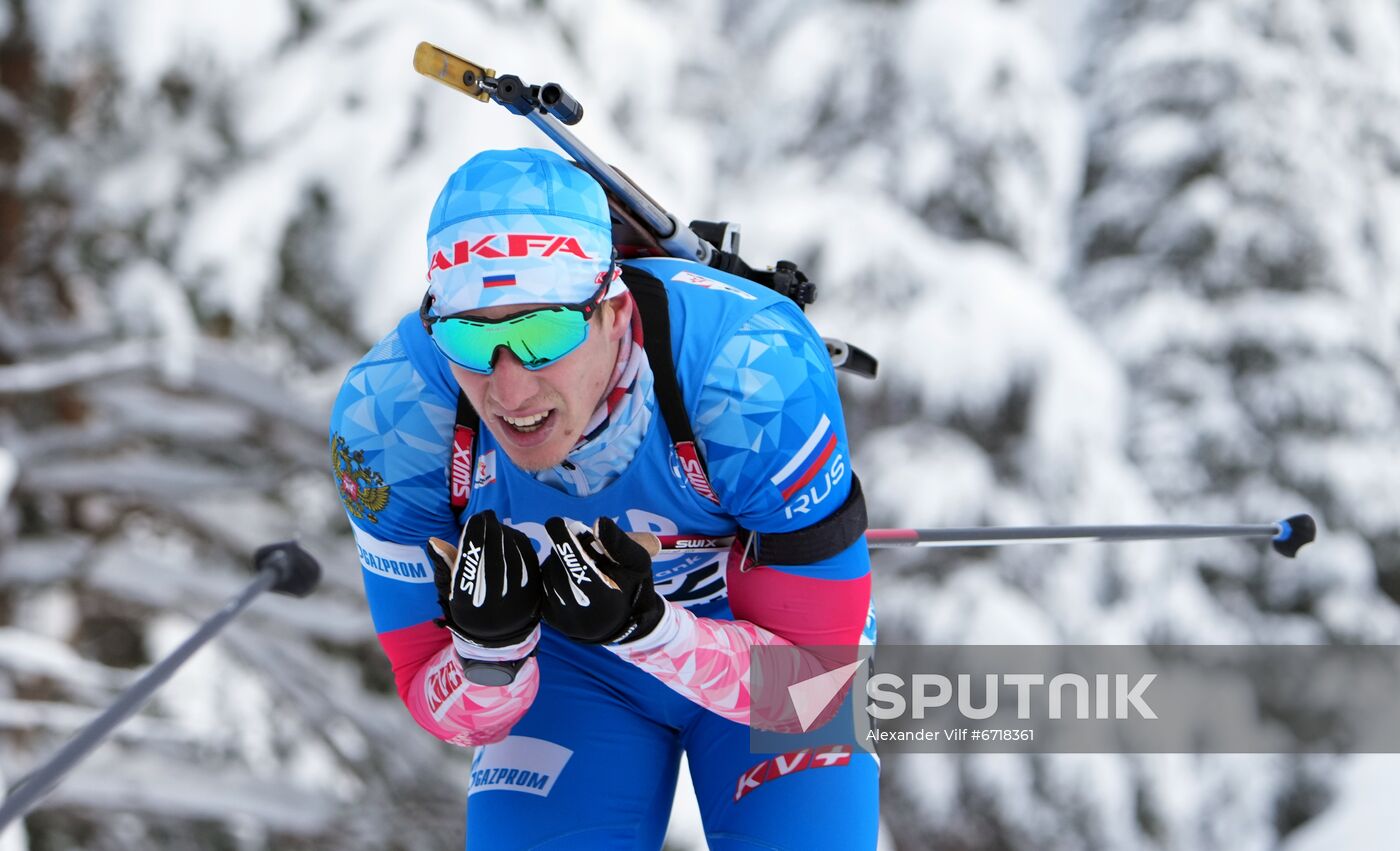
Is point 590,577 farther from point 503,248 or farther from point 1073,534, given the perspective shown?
point 1073,534

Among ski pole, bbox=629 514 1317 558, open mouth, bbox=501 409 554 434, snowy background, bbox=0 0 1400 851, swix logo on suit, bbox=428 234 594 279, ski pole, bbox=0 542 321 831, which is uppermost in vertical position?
snowy background, bbox=0 0 1400 851

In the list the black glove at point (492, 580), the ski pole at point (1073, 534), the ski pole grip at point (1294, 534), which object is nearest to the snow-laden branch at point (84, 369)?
the ski pole at point (1073, 534)

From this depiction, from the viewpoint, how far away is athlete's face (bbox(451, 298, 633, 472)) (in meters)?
2.10

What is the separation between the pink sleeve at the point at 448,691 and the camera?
2307 millimetres

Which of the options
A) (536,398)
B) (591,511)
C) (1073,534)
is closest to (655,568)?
(591,511)

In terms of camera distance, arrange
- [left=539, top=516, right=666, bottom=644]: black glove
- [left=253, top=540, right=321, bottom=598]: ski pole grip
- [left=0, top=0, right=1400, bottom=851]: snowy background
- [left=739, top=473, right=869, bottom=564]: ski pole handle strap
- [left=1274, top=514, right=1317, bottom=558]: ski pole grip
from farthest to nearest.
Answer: [left=0, top=0, right=1400, bottom=851]: snowy background
[left=1274, top=514, right=1317, bottom=558]: ski pole grip
[left=253, top=540, right=321, bottom=598]: ski pole grip
[left=739, top=473, right=869, bottom=564]: ski pole handle strap
[left=539, top=516, right=666, bottom=644]: black glove

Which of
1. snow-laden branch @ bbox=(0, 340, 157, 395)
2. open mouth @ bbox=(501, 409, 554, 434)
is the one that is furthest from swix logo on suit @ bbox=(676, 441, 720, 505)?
snow-laden branch @ bbox=(0, 340, 157, 395)

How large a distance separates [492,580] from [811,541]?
1.81 feet

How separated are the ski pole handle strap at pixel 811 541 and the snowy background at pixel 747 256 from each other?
2.92 meters

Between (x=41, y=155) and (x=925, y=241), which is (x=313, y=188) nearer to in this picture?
(x=41, y=155)

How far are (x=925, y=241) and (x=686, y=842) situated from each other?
13.6 feet

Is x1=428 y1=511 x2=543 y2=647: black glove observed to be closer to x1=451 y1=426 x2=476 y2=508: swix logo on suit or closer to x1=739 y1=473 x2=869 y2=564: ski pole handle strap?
x1=451 y1=426 x2=476 y2=508: swix logo on suit

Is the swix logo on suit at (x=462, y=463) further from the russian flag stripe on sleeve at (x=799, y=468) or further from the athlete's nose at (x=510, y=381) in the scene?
the russian flag stripe on sleeve at (x=799, y=468)

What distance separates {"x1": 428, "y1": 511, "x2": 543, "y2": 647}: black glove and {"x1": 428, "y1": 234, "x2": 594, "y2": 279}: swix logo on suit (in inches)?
15.2
